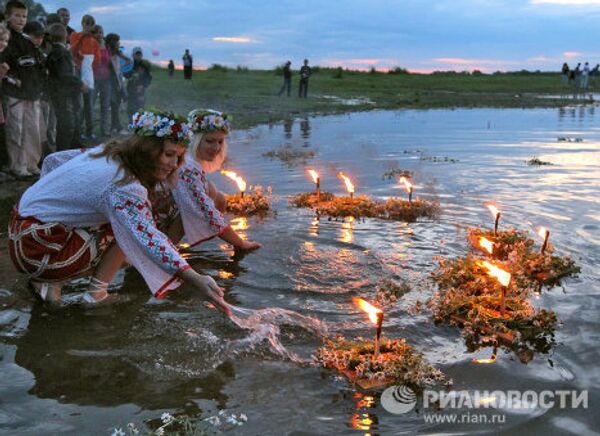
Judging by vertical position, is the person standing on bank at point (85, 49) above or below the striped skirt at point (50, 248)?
above

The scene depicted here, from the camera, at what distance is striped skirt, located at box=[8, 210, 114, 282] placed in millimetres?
5227

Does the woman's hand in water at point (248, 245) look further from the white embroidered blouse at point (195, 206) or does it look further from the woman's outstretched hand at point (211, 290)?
the woman's outstretched hand at point (211, 290)

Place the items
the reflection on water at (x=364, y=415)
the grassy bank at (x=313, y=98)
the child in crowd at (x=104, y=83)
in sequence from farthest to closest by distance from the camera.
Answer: the grassy bank at (x=313, y=98) < the child in crowd at (x=104, y=83) < the reflection on water at (x=364, y=415)

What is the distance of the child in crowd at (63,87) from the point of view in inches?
433

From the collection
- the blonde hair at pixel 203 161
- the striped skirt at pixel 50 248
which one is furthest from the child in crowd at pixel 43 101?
the striped skirt at pixel 50 248

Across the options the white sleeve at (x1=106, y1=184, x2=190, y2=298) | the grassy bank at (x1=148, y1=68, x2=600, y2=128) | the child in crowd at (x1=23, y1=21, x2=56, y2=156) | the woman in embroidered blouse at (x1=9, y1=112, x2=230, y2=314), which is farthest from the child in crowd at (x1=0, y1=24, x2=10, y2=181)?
the grassy bank at (x1=148, y1=68, x2=600, y2=128)

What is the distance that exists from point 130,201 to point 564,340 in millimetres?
3339

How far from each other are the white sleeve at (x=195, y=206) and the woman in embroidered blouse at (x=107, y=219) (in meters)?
1.30

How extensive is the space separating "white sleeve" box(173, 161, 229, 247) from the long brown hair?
1.56m

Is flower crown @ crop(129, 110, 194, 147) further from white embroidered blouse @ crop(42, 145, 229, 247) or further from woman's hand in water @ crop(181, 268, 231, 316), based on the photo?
white embroidered blouse @ crop(42, 145, 229, 247)

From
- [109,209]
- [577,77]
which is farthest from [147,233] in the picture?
[577,77]

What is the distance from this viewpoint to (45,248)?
523 cm

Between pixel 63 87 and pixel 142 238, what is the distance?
7727 mm

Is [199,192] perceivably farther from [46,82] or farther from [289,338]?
[46,82]
